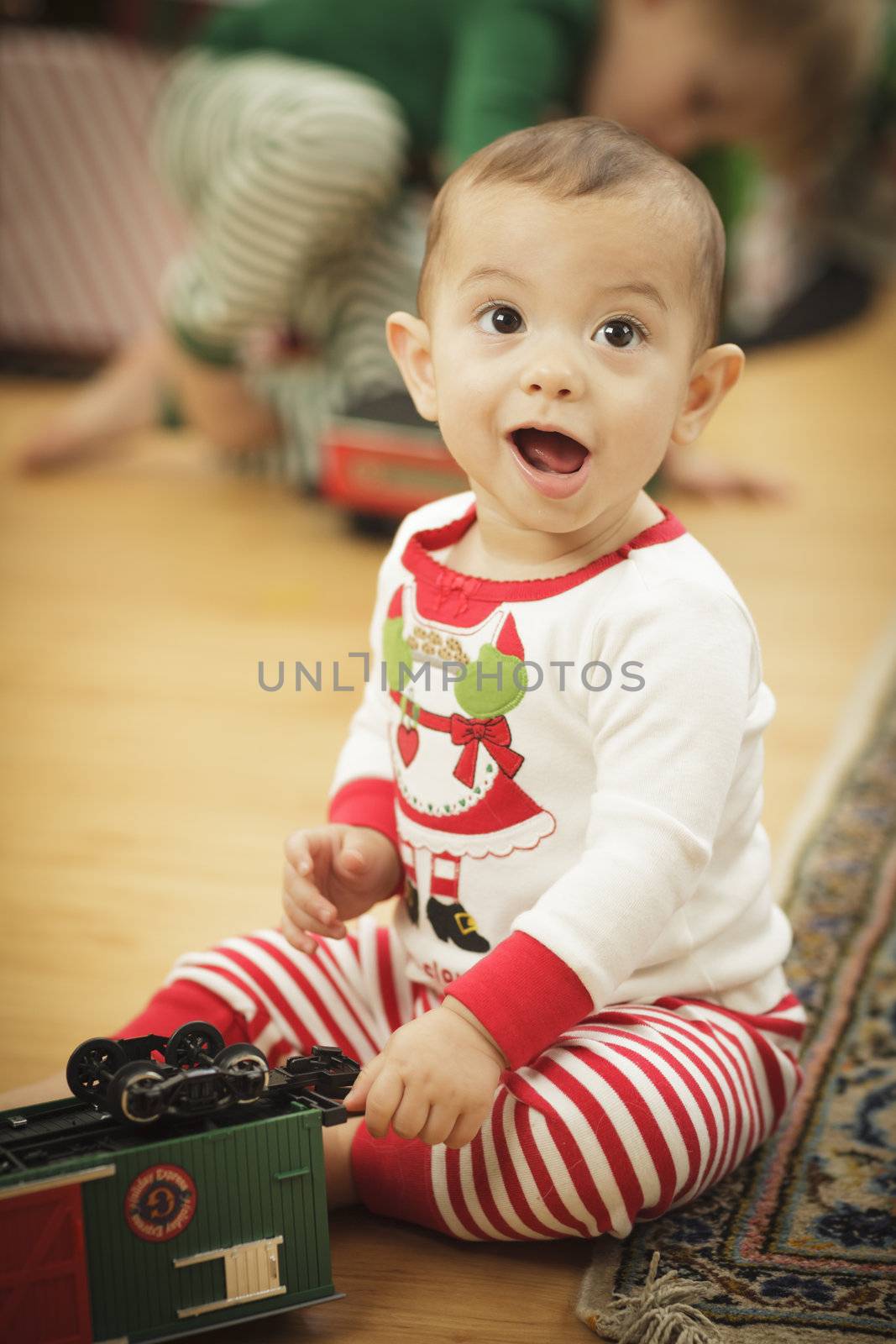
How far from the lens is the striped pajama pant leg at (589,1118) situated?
0.64 metres

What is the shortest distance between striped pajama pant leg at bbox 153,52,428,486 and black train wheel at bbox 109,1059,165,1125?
4.36 ft

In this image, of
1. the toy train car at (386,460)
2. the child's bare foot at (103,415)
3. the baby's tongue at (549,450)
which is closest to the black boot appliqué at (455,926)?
the baby's tongue at (549,450)

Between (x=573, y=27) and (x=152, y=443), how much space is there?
91cm

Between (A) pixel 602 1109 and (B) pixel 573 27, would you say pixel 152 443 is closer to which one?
(B) pixel 573 27

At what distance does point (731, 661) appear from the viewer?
66 centimetres

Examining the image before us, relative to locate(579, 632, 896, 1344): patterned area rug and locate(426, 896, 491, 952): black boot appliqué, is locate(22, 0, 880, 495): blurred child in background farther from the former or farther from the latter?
locate(426, 896, 491, 952): black boot appliqué

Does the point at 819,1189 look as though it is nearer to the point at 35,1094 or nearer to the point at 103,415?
the point at 35,1094

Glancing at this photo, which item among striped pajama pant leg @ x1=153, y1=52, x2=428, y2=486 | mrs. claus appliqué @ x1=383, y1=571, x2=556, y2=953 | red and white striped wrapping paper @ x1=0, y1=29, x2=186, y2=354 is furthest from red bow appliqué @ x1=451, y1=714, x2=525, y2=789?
red and white striped wrapping paper @ x1=0, y1=29, x2=186, y2=354

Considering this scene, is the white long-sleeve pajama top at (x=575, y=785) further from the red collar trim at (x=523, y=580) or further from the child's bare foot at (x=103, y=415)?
the child's bare foot at (x=103, y=415)

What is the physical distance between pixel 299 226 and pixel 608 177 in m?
1.27

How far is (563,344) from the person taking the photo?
2.12 feet

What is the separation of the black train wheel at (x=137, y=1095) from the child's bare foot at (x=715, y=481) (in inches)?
60.1

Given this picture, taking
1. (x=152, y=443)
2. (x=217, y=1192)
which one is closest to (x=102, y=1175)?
(x=217, y=1192)

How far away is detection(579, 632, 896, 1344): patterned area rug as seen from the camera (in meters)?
0.62
